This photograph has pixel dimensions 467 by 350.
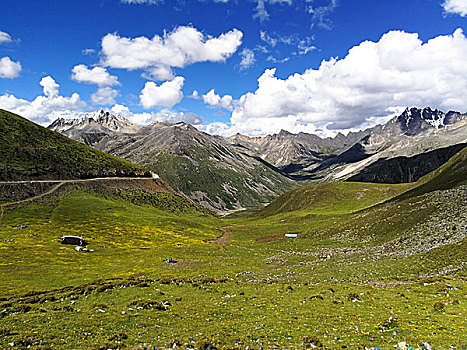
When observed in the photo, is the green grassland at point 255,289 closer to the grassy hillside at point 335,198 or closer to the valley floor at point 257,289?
the valley floor at point 257,289

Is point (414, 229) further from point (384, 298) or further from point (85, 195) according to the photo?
point (85, 195)

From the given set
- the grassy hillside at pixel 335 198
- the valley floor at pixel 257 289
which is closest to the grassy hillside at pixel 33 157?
the valley floor at pixel 257 289

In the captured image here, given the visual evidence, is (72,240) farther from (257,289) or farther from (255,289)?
(257,289)

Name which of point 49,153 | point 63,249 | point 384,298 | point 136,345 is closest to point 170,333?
point 136,345

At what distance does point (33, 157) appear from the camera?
166m

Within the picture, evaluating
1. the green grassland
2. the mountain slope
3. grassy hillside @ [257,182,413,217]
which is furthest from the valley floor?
the mountain slope

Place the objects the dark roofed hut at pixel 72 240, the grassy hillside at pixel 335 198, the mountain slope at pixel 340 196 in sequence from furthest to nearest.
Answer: the grassy hillside at pixel 335 198, the mountain slope at pixel 340 196, the dark roofed hut at pixel 72 240

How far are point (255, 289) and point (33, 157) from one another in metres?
179

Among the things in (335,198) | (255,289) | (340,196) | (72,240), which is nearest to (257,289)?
(255,289)

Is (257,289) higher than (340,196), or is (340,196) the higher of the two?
(257,289)

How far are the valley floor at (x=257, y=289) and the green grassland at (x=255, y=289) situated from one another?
16 cm

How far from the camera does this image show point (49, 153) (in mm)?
178125

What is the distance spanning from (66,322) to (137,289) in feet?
48.4

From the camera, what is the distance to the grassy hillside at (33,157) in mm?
149750
